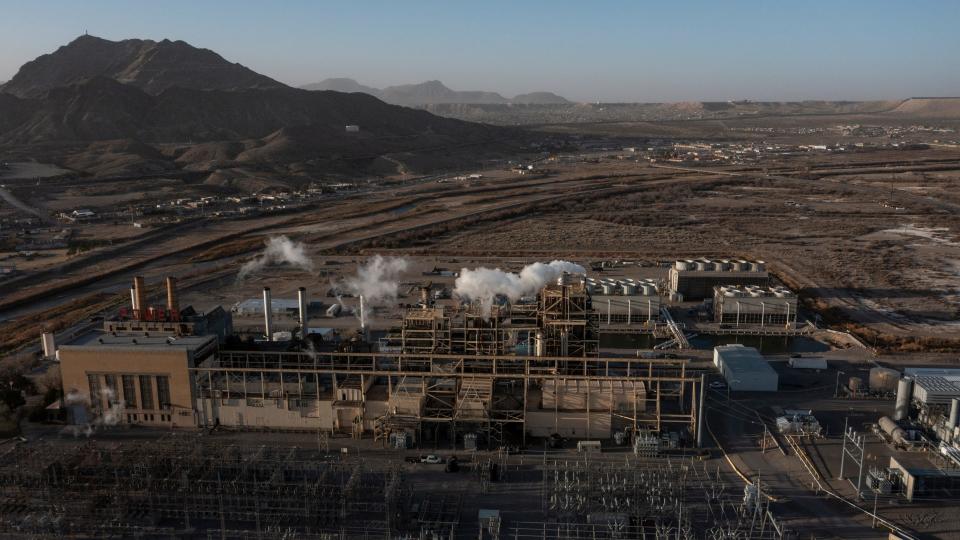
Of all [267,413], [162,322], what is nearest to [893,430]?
[267,413]

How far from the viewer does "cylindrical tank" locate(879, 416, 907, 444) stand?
2748 cm

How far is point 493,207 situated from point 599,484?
215 ft

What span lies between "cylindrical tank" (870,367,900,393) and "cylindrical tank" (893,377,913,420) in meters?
2.48

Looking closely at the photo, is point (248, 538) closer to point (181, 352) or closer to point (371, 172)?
point (181, 352)

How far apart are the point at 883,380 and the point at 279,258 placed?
46.1 metres

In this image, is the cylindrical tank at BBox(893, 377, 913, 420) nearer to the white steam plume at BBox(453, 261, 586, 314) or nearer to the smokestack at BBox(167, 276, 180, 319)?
the white steam plume at BBox(453, 261, 586, 314)

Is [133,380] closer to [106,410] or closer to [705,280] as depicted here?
[106,410]

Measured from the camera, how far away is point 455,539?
21516mm

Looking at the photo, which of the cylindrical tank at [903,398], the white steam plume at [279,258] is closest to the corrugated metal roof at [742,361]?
the cylindrical tank at [903,398]

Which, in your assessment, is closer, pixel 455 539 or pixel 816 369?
pixel 455 539

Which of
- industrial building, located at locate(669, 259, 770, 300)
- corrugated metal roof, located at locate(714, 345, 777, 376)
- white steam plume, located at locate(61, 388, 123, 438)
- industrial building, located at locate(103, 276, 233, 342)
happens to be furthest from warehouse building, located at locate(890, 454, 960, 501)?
white steam plume, located at locate(61, 388, 123, 438)

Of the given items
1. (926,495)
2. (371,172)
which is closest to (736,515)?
(926,495)

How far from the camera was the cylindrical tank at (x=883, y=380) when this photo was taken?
32.5m

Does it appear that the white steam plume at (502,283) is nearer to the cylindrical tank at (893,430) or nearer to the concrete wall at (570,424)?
the concrete wall at (570,424)
